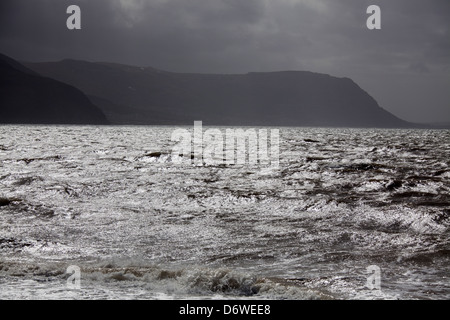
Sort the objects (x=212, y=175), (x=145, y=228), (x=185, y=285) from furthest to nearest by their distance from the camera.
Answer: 1. (x=212, y=175)
2. (x=145, y=228)
3. (x=185, y=285)

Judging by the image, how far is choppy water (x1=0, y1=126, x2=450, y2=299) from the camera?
675 cm

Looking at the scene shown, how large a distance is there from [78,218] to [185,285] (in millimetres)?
6140

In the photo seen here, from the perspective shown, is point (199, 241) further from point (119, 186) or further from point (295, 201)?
point (119, 186)

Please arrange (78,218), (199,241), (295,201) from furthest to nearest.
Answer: (295,201)
(78,218)
(199,241)

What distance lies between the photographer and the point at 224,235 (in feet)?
34.1

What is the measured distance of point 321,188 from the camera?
1673cm

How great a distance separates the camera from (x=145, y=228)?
11.1 metres

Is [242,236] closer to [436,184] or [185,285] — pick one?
[185,285]

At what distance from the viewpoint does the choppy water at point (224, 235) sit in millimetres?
6750

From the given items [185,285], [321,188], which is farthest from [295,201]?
[185,285]
